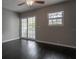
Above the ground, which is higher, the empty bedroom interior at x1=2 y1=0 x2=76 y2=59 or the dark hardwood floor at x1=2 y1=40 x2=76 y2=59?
the empty bedroom interior at x1=2 y1=0 x2=76 y2=59

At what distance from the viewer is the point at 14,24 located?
6.08 m

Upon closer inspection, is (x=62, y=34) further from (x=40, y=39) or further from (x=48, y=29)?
(x=40, y=39)

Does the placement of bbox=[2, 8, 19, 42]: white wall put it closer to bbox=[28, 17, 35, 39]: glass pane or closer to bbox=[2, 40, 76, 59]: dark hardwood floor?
bbox=[28, 17, 35, 39]: glass pane

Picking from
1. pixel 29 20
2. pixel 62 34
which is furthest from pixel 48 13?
pixel 29 20

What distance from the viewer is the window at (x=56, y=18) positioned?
421 cm

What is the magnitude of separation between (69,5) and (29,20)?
12.0 feet

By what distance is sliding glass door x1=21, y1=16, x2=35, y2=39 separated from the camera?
5953 millimetres

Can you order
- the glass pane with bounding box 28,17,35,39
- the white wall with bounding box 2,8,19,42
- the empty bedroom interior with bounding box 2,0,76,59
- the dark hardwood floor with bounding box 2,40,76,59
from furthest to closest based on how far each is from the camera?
the glass pane with bounding box 28,17,35,39 → the white wall with bounding box 2,8,19,42 → the empty bedroom interior with bounding box 2,0,76,59 → the dark hardwood floor with bounding box 2,40,76,59

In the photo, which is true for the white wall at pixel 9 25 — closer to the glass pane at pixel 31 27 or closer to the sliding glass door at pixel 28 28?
the sliding glass door at pixel 28 28

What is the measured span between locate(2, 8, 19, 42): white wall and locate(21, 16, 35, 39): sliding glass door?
57cm

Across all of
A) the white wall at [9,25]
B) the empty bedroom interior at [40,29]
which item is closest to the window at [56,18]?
the empty bedroom interior at [40,29]

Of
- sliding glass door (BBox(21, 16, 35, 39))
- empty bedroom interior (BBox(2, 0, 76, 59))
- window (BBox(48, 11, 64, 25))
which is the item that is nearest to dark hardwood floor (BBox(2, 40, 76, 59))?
empty bedroom interior (BBox(2, 0, 76, 59))

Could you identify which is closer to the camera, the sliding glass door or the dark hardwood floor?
the dark hardwood floor

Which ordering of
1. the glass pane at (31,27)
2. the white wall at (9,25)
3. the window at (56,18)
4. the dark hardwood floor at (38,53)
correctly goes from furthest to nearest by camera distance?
the glass pane at (31,27) < the white wall at (9,25) < the window at (56,18) < the dark hardwood floor at (38,53)
